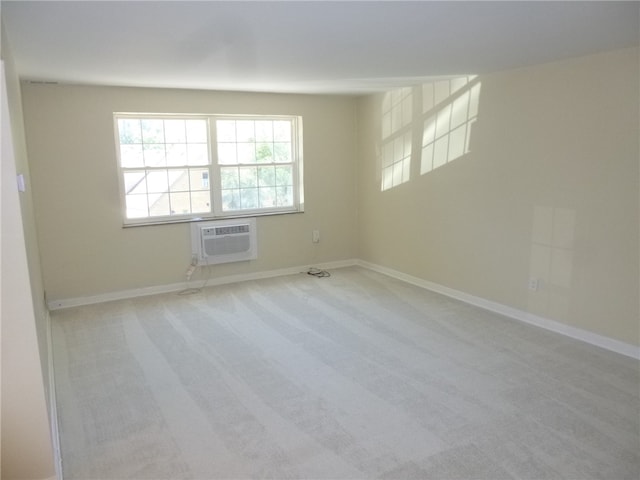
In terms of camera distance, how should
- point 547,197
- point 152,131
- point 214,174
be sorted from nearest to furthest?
point 547,197, point 152,131, point 214,174

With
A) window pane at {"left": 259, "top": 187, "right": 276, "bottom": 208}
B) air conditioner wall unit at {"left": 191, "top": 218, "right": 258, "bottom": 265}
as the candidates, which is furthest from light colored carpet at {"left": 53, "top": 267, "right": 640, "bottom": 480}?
window pane at {"left": 259, "top": 187, "right": 276, "bottom": 208}

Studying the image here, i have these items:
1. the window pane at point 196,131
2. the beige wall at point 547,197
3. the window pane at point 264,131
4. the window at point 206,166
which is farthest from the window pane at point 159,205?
the beige wall at point 547,197

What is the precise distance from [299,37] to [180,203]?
9.47 feet

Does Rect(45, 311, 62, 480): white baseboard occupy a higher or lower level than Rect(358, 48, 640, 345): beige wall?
lower

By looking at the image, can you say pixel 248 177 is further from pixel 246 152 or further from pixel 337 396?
pixel 337 396

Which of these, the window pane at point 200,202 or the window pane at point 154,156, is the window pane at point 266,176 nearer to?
the window pane at point 200,202

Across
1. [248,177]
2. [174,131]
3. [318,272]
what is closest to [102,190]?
[174,131]

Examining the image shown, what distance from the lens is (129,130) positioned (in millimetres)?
4723

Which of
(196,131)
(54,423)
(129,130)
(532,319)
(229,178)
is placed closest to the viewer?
(54,423)

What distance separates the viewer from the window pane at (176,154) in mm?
4926

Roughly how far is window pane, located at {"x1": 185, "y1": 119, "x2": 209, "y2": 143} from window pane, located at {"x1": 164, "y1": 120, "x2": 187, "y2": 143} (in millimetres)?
53

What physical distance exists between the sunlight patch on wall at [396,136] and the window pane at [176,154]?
226cm

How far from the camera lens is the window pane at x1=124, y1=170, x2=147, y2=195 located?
4.75m

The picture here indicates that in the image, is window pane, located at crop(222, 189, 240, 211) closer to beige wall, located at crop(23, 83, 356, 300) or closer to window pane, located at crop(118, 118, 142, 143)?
beige wall, located at crop(23, 83, 356, 300)
